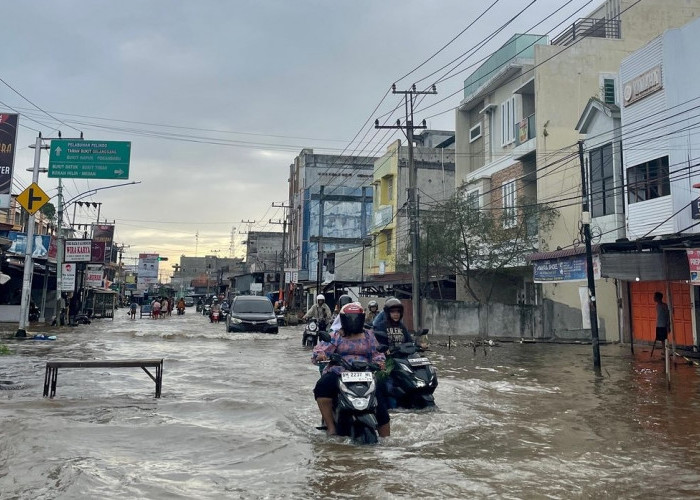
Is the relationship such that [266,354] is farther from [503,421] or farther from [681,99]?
[681,99]

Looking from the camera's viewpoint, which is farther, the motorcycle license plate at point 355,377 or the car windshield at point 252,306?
the car windshield at point 252,306

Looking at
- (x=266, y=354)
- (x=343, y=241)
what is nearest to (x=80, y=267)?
(x=266, y=354)

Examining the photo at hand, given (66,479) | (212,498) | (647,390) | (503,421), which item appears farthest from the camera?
(647,390)

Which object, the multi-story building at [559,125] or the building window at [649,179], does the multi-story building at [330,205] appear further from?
the building window at [649,179]

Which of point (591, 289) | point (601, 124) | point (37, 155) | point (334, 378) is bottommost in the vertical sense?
point (334, 378)

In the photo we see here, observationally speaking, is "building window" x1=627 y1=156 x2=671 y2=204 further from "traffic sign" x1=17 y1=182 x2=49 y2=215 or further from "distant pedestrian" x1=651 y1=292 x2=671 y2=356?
"traffic sign" x1=17 y1=182 x2=49 y2=215

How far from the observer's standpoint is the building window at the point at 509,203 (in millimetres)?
25938

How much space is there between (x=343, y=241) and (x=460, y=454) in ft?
177

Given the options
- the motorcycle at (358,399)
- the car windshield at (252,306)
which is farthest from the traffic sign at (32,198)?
the motorcycle at (358,399)

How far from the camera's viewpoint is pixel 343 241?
59.9 metres

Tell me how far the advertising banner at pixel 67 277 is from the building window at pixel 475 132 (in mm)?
21917

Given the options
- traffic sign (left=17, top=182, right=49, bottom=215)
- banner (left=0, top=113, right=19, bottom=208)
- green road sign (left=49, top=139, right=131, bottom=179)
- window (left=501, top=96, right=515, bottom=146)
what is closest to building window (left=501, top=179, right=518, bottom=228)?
window (left=501, top=96, right=515, bottom=146)

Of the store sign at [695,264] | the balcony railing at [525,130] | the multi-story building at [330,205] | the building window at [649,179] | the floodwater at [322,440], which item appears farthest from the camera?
the multi-story building at [330,205]

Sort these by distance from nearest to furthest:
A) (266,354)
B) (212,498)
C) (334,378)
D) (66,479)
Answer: (212,498) < (66,479) < (334,378) < (266,354)
